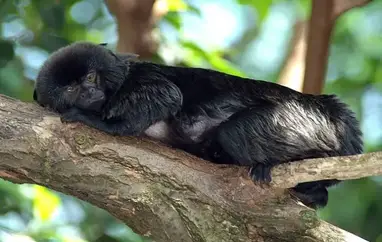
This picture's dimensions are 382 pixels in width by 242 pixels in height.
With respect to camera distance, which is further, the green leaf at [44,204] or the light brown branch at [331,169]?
the green leaf at [44,204]

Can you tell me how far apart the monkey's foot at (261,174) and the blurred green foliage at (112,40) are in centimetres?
79

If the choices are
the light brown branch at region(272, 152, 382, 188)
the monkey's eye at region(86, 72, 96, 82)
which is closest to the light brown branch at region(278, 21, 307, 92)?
the monkey's eye at region(86, 72, 96, 82)

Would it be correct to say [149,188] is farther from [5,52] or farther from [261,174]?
[5,52]

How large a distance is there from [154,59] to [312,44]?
35.2 inches

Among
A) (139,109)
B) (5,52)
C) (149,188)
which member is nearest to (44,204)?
(5,52)

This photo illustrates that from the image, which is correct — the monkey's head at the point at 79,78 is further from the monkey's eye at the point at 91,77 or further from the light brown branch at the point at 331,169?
the light brown branch at the point at 331,169

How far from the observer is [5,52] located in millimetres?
3379

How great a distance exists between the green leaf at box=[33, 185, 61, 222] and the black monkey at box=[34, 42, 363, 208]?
3.64 ft

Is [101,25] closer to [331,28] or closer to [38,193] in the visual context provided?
[38,193]

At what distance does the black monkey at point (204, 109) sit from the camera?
2.97 m

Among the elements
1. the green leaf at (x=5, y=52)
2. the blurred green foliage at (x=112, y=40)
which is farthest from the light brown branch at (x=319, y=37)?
the green leaf at (x=5, y=52)

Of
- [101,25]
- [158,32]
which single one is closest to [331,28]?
[158,32]

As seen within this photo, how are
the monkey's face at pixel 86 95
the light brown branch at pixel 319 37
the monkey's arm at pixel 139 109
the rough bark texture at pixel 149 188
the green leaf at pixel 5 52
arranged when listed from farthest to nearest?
1. the light brown branch at pixel 319 37
2. the green leaf at pixel 5 52
3. the monkey's face at pixel 86 95
4. the monkey's arm at pixel 139 109
5. the rough bark texture at pixel 149 188

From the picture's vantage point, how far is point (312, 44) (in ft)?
12.6
